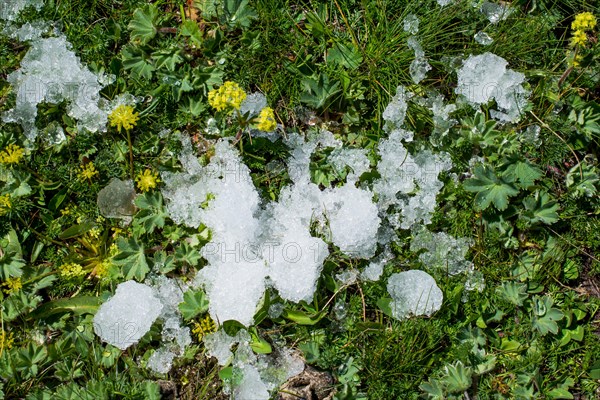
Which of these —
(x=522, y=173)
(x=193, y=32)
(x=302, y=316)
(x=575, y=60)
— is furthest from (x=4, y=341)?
(x=575, y=60)

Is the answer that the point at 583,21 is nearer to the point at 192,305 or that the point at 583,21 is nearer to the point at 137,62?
the point at 137,62

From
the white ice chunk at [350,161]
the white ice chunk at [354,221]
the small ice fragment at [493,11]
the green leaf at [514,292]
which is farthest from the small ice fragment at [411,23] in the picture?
the green leaf at [514,292]

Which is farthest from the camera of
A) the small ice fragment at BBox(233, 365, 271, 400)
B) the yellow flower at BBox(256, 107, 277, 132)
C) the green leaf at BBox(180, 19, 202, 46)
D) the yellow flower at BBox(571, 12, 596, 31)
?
the green leaf at BBox(180, 19, 202, 46)

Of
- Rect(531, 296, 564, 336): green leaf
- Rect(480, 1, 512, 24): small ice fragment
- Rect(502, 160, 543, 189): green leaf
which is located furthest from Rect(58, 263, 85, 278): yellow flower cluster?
Rect(480, 1, 512, 24): small ice fragment

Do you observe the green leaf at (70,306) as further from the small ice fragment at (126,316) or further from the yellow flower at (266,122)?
the yellow flower at (266,122)

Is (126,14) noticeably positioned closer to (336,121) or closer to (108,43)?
(108,43)

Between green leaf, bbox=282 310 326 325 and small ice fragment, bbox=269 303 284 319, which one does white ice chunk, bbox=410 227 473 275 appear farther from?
small ice fragment, bbox=269 303 284 319
